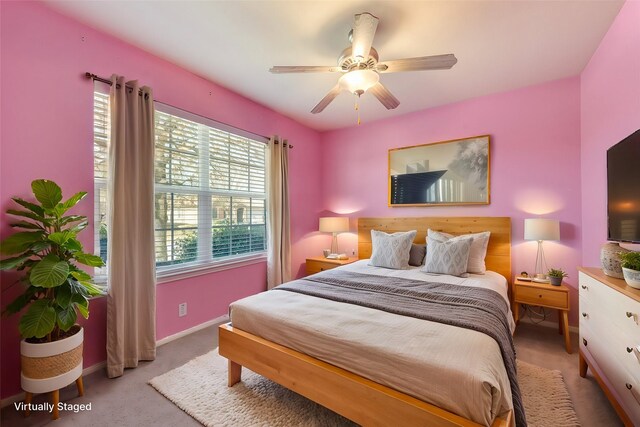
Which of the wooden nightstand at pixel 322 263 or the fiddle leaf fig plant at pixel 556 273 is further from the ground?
the fiddle leaf fig plant at pixel 556 273

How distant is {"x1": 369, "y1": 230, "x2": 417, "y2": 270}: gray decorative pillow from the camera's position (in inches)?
117

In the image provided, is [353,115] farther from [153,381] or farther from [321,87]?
[153,381]

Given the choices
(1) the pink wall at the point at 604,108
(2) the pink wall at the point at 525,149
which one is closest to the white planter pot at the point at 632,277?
(1) the pink wall at the point at 604,108

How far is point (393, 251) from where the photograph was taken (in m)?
3.00

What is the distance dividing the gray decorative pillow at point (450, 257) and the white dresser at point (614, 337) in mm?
864

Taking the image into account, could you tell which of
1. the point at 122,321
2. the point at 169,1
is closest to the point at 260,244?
the point at 122,321

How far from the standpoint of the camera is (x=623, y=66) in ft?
5.92

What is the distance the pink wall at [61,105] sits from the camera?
1.68m

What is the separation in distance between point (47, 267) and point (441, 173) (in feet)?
12.2

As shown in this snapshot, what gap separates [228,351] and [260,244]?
180 centimetres

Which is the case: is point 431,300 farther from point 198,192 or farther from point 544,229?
point 198,192

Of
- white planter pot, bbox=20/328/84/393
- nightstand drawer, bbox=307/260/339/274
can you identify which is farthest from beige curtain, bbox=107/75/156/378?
nightstand drawer, bbox=307/260/339/274

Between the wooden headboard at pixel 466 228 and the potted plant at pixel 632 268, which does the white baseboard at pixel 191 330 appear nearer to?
the wooden headboard at pixel 466 228

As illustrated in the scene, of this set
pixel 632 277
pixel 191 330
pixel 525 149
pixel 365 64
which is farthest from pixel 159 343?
pixel 525 149
